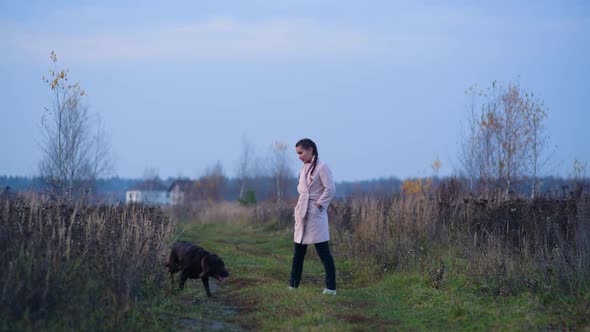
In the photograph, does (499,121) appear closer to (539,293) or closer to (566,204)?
(566,204)

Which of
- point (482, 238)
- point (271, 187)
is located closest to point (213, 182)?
point (271, 187)

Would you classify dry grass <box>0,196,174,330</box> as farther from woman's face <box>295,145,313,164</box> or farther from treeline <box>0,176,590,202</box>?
woman's face <box>295,145,313,164</box>

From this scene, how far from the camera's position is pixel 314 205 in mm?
9125

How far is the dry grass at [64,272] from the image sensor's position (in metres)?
5.81

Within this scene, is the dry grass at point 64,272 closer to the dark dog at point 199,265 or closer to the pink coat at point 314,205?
the dark dog at point 199,265

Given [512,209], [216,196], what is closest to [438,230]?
[512,209]

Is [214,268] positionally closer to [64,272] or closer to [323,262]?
[323,262]

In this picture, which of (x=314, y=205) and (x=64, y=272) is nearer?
(x=64, y=272)

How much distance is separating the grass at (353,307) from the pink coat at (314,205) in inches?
32.0

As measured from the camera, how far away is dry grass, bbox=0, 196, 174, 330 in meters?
5.81

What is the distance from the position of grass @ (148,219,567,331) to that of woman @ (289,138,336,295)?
1.77ft

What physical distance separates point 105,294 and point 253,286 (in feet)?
12.0

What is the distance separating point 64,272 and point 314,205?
12.7 ft

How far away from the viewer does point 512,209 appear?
37.6 ft
